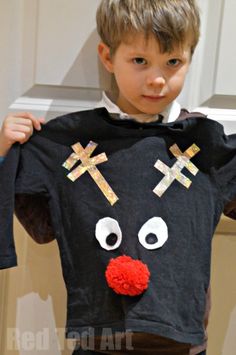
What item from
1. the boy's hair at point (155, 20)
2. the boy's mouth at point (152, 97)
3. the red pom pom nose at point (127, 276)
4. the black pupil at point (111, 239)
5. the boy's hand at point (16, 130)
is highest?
the boy's hair at point (155, 20)

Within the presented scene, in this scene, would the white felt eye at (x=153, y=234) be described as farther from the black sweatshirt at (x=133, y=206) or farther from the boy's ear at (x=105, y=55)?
the boy's ear at (x=105, y=55)

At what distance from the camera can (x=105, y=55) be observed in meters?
0.86

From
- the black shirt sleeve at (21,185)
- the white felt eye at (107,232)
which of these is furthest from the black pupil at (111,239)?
the black shirt sleeve at (21,185)

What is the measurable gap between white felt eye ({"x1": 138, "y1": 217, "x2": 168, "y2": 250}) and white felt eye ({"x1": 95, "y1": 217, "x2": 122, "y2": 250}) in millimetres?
41

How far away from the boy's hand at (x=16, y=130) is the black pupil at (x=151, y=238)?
261 mm

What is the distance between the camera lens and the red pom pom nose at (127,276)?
2.52 ft

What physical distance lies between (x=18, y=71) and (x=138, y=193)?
1.12 feet

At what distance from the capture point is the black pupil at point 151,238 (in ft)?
2.64

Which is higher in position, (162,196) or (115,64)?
(115,64)

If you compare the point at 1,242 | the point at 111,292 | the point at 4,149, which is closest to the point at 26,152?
the point at 4,149

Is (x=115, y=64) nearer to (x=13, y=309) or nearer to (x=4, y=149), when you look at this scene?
(x=4, y=149)

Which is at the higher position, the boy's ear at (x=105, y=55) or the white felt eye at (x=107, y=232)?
the boy's ear at (x=105, y=55)

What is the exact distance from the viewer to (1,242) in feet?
2.66

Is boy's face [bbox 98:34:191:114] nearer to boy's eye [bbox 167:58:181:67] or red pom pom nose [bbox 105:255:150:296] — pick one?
boy's eye [bbox 167:58:181:67]
